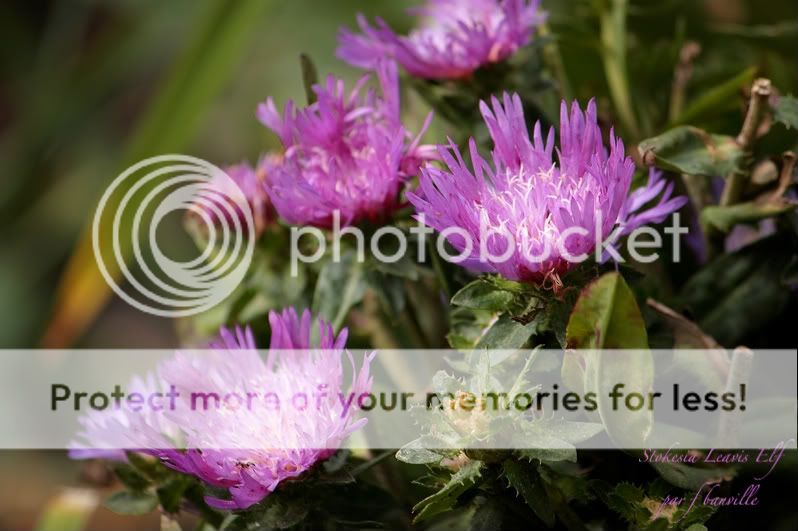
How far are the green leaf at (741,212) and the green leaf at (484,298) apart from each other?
141 mm

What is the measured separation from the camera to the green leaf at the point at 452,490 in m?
0.34

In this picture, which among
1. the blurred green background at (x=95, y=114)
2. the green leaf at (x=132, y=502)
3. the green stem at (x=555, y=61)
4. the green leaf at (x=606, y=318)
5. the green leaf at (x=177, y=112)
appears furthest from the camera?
the blurred green background at (x=95, y=114)

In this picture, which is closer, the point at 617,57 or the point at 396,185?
the point at 396,185

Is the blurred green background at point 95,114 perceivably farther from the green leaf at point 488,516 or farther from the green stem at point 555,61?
the green leaf at point 488,516

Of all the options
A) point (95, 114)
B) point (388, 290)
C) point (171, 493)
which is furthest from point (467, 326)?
point (95, 114)

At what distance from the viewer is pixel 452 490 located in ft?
1.14

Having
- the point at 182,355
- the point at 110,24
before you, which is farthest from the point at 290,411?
the point at 110,24

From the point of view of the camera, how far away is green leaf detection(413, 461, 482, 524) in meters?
0.34

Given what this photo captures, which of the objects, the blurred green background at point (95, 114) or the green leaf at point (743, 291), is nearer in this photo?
the green leaf at point (743, 291)

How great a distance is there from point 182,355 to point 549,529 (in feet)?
0.57

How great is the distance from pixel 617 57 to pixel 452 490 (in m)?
0.32

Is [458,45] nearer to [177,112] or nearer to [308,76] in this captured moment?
[308,76]

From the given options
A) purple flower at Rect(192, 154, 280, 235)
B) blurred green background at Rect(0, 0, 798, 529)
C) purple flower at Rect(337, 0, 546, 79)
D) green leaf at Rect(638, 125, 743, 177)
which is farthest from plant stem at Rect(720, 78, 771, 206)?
blurred green background at Rect(0, 0, 798, 529)

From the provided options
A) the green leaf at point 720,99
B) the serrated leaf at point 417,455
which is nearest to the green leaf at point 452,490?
the serrated leaf at point 417,455
